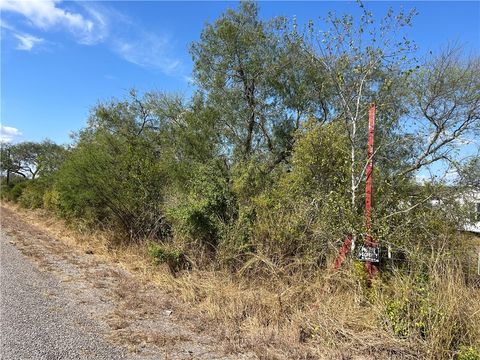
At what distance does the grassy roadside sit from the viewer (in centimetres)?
463

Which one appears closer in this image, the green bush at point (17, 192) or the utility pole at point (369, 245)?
the utility pole at point (369, 245)

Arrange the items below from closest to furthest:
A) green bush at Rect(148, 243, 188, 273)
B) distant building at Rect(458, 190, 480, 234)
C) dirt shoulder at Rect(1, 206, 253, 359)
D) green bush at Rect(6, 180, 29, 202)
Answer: dirt shoulder at Rect(1, 206, 253, 359) < distant building at Rect(458, 190, 480, 234) < green bush at Rect(148, 243, 188, 273) < green bush at Rect(6, 180, 29, 202)

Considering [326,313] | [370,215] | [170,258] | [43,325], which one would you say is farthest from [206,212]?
[43,325]

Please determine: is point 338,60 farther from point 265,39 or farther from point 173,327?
point 265,39

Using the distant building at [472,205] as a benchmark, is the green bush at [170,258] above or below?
below

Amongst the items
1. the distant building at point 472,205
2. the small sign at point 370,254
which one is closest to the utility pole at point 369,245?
the small sign at point 370,254

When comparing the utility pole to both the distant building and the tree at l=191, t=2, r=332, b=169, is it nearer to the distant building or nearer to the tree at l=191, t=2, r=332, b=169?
the distant building

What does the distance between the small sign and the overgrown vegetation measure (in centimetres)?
19

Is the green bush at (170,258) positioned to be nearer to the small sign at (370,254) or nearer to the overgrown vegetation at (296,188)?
the overgrown vegetation at (296,188)

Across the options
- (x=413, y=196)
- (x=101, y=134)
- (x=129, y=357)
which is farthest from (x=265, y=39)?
(x=129, y=357)

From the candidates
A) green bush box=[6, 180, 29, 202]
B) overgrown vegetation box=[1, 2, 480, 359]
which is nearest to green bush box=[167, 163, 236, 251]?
overgrown vegetation box=[1, 2, 480, 359]

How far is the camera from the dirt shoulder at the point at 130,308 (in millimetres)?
4964

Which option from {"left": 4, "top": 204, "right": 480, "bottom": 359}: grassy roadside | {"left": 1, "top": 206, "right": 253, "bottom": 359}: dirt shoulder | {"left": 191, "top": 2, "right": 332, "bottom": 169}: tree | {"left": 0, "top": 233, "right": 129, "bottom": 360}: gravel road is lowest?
{"left": 0, "top": 233, "right": 129, "bottom": 360}: gravel road

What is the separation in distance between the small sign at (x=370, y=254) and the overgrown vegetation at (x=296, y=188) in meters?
0.19
